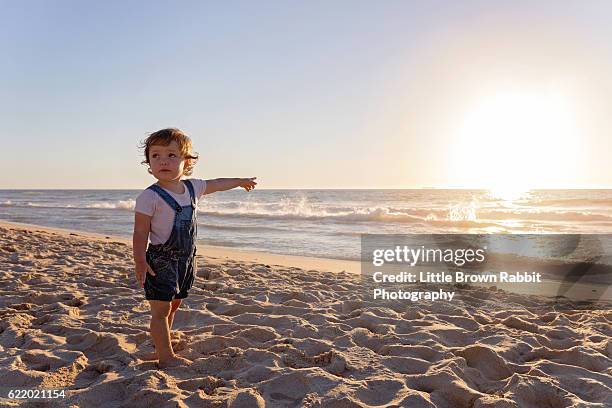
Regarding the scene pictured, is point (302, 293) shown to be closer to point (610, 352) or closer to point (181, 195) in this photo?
point (181, 195)

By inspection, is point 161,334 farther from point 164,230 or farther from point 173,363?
point 164,230

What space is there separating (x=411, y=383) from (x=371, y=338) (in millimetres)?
830

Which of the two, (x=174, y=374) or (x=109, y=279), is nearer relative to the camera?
(x=174, y=374)

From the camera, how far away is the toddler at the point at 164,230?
285 cm

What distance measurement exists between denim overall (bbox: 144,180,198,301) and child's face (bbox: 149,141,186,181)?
0.09 m

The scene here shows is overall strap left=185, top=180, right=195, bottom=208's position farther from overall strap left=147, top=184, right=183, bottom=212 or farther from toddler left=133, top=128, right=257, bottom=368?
overall strap left=147, top=184, right=183, bottom=212

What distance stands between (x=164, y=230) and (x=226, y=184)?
2.15 feet

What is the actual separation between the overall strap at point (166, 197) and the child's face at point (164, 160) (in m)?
0.07

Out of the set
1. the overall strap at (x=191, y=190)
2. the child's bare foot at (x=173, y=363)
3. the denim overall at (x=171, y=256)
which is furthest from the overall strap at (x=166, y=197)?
the child's bare foot at (x=173, y=363)

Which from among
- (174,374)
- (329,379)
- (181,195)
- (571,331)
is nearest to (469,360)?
(329,379)

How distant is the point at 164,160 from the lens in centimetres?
294

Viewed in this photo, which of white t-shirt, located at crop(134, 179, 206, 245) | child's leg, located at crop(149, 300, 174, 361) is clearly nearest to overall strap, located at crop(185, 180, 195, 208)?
white t-shirt, located at crop(134, 179, 206, 245)

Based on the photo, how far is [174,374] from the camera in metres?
2.87

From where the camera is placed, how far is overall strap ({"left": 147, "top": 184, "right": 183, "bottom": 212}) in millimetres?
2917
